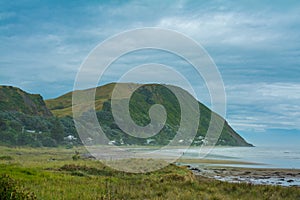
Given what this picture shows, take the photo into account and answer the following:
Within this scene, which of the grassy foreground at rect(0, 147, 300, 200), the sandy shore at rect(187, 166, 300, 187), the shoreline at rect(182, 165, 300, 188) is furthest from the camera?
the sandy shore at rect(187, 166, 300, 187)

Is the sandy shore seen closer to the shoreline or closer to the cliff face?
the shoreline

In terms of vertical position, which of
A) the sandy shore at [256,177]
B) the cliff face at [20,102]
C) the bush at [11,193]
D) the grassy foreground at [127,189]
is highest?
the cliff face at [20,102]

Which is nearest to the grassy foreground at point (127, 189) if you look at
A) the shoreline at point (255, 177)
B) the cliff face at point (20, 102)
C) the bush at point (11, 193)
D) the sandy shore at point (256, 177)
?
the bush at point (11, 193)

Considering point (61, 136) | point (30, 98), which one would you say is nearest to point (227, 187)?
point (61, 136)

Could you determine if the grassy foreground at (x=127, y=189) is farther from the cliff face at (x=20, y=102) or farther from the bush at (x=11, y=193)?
the cliff face at (x=20, y=102)

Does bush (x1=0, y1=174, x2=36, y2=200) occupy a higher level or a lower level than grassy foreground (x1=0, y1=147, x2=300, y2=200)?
higher

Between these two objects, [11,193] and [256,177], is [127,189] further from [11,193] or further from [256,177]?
[256,177]

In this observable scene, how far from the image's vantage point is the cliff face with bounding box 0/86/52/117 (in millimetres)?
133125

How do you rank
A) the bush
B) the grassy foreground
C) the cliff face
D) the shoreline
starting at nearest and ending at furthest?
the bush
the grassy foreground
the shoreline
the cliff face

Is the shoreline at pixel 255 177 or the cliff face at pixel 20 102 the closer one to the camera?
the shoreline at pixel 255 177

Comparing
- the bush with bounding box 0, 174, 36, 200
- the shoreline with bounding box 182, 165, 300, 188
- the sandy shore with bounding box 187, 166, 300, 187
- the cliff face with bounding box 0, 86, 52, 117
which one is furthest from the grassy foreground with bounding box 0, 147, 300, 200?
the cliff face with bounding box 0, 86, 52, 117

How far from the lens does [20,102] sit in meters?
141

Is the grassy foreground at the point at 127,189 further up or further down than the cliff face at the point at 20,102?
further down

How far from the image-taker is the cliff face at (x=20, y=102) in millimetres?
133125
